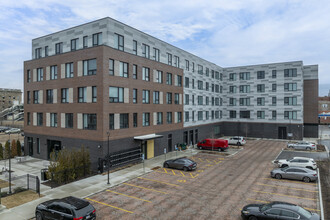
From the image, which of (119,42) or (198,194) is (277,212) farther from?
(119,42)

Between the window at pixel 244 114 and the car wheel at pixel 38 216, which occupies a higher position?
the window at pixel 244 114

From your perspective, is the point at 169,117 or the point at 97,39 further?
the point at 169,117

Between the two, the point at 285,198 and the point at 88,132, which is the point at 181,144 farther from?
the point at 285,198

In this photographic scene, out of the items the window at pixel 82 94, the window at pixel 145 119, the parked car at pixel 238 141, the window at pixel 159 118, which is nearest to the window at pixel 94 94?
the window at pixel 82 94

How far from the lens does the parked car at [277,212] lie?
13773mm

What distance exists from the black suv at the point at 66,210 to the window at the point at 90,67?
56.1ft

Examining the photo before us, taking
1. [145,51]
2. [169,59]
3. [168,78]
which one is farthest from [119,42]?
[169,59]

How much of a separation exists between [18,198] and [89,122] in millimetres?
11570

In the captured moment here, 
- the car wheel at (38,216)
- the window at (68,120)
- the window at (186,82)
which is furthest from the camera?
the window at (186,82)

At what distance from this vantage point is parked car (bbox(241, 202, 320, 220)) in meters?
13.8

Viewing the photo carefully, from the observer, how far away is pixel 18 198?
1959 centimetres

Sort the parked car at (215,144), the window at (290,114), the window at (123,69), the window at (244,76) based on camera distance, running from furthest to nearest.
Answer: the window at (244,76)
the window at (290,114)
the parked car at (215,144)
the window at (123,69)

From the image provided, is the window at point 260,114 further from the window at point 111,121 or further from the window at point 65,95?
the window at point 65,95

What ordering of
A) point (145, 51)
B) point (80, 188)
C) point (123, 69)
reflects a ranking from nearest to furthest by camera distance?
point (80, 188)
point (123, 69)
point (145, 51)
